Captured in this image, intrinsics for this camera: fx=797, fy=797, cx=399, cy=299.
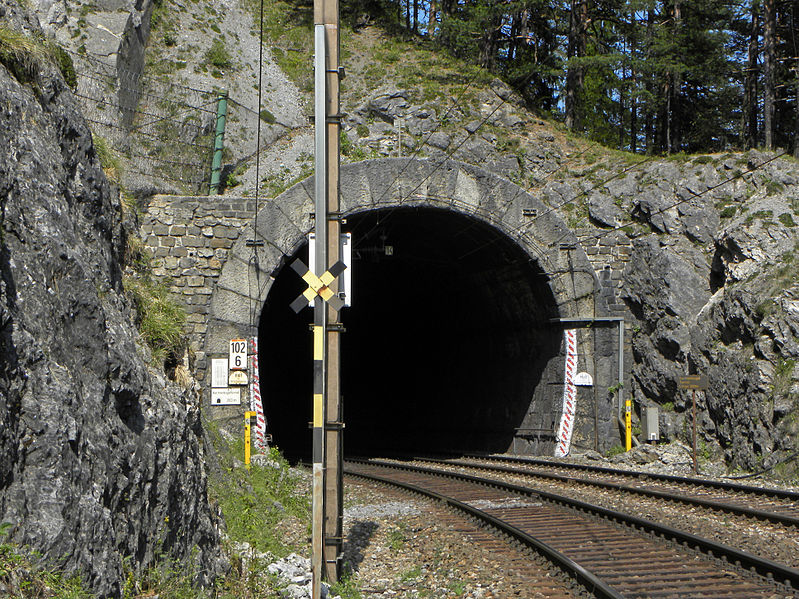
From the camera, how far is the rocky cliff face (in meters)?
4.30

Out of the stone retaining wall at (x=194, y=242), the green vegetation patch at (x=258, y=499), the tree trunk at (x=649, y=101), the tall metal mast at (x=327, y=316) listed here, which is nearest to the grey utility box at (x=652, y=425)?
the green vegetation patch at (x=258, y=499)

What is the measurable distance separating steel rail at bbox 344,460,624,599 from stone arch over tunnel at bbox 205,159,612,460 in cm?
562

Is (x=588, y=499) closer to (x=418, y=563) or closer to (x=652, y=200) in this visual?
(x=418, y=563)

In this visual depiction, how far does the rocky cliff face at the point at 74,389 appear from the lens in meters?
4.30

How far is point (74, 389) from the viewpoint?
485cm

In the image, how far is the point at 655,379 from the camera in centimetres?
1656

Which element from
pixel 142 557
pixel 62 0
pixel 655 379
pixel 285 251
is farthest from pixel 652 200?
pixel 62 0

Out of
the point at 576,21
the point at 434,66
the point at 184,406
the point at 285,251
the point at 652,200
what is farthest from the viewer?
the point at 576,21

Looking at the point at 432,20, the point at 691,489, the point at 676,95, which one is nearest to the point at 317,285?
the point at 691,489

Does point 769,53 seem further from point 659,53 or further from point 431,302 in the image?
point 431,302

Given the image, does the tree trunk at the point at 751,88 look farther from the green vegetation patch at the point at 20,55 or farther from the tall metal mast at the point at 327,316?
the green vegetation patch at the point at 20,55

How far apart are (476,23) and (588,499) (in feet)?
70.1

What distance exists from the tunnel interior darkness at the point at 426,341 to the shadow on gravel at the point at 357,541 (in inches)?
323

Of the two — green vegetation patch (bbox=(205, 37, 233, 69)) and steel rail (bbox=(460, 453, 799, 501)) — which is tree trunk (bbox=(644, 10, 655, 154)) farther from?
steel rail (bbox=(460, 453, 799, 501))
